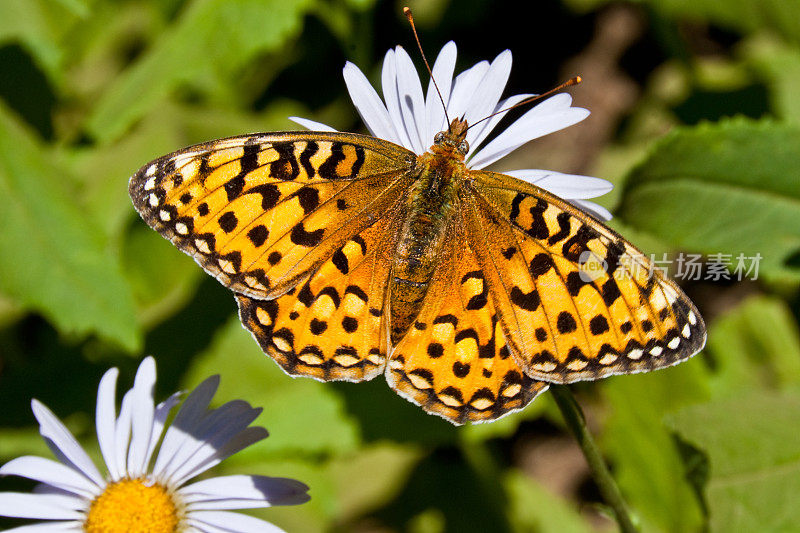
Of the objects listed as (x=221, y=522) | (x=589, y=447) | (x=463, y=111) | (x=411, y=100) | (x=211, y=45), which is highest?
(x=211, y=45)

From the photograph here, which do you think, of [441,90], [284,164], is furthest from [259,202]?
[441,90]

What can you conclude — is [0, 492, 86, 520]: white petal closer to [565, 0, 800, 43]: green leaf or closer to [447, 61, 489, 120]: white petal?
[447, 61, 489, 120]: white petal

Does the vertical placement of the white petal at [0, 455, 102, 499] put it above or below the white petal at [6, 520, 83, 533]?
above

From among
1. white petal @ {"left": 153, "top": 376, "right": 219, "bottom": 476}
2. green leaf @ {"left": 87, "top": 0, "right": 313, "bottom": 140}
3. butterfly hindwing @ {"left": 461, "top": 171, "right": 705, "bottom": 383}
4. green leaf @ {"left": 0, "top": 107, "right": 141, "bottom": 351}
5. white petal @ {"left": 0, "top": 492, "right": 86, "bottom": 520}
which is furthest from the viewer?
green leaf @ {"left": 87, "top": 0, "right": 313, "bottom": 140}

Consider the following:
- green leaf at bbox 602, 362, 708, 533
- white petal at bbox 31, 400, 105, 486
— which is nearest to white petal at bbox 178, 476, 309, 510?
white petal at bbox 31, 400, 105, 486

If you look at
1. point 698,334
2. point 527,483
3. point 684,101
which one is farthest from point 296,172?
point 684,101

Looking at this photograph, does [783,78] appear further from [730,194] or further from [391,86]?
[391,86]

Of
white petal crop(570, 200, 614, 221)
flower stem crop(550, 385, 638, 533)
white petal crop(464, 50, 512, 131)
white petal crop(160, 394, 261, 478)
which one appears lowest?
flower stem crop(550, 385, 638, 533)
